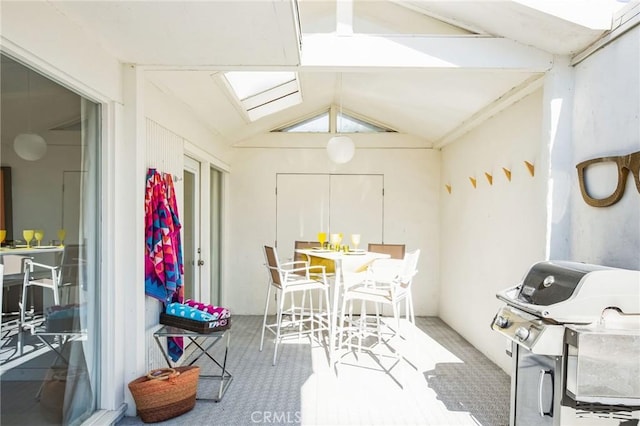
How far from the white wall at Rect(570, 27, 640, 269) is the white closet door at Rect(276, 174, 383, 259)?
11.4 feet

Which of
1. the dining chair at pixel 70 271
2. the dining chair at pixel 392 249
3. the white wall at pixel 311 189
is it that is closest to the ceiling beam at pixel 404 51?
the dining chair at pixel 70 271

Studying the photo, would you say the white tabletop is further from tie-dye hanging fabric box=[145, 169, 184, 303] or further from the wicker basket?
the wicker basket

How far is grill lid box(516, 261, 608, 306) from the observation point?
5.89ft

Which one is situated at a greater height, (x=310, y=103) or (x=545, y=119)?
(x=310, y=103)

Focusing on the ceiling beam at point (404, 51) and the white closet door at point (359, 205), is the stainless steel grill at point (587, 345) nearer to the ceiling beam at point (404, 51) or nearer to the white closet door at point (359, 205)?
the ceiling beam at point (404, 51)

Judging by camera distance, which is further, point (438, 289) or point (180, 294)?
point (438, 289)

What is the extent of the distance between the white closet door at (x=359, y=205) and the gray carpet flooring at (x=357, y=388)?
181cm

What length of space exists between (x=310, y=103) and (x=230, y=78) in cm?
176

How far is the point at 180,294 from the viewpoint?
336 centimetres

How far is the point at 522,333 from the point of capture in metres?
1.88

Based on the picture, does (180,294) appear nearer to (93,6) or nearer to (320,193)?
(93,6)

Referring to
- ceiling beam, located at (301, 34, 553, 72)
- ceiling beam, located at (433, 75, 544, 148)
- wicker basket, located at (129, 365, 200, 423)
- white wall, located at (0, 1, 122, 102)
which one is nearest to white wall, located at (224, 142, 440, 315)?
ceiling beam, located at (433, 75, 544, 148)

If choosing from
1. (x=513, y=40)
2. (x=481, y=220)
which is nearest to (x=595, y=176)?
(x=513, y=40)

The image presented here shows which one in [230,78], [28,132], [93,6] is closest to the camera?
[28,132]
